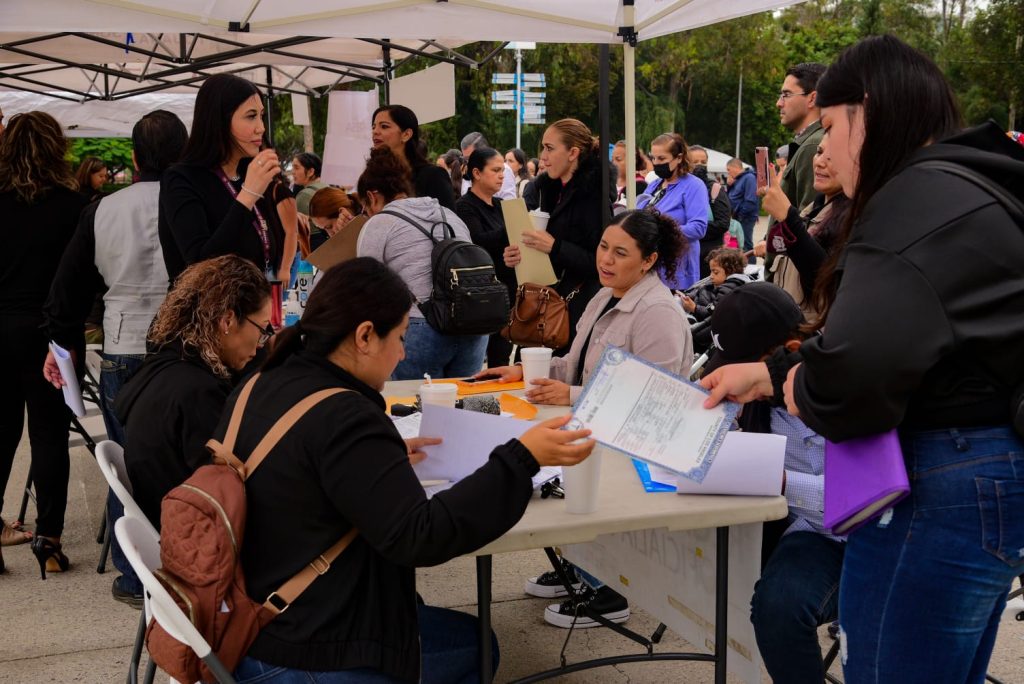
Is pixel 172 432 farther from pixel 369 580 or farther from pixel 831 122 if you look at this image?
pixel 831 122

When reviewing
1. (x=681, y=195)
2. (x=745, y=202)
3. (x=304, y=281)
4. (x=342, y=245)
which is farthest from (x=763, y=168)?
(x=745, y=202)

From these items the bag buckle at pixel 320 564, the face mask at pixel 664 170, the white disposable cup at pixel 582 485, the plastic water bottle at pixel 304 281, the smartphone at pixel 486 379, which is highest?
the face mask at pixel 664 170

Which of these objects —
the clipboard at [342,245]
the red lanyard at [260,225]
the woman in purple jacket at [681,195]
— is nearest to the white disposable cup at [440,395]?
the red lanyard at [260,225]

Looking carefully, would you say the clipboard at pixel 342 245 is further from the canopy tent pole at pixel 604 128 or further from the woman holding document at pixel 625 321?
the woman holding document at pixel 625 321

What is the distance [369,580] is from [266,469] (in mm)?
287

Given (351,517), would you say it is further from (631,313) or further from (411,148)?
(411,148)

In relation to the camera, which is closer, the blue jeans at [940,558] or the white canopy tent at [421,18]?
the blue jeans at [940,558]

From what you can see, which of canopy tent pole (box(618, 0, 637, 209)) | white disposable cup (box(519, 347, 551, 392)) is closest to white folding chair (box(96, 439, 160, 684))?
white disposable cup (box(519, 347, 551, 392))

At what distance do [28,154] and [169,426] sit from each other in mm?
2026

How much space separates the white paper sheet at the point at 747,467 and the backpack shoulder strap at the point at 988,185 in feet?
2.54

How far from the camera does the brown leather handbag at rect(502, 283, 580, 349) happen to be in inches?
180

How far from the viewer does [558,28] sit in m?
5.23

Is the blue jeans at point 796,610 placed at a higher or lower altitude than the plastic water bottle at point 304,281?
lower

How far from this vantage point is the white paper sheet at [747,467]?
2.23m
